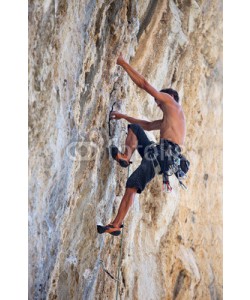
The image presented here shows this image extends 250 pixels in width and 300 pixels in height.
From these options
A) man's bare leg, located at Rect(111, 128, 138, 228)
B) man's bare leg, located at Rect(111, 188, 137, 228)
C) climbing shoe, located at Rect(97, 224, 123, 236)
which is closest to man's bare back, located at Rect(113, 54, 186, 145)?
man's bare leg, located at Rect(111, 128, 138, 228)

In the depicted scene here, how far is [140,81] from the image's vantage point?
328 centimetres

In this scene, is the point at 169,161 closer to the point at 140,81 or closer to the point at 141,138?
the point at 141,138

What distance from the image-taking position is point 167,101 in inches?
130

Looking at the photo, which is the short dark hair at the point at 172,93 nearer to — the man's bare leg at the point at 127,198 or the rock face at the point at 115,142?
the rock face at the point at 115,142

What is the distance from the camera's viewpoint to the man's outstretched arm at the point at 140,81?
326 centimetres

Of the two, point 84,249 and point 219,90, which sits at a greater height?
point 219,90

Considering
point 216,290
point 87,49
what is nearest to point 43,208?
point 87,49

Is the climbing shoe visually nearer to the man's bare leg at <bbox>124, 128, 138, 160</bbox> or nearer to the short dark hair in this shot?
the man's bare leg at <bbox>124, 128, 138, 160</bbox>

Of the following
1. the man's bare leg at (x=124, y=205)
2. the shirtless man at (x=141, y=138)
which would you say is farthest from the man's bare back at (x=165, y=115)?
the man's bare leg at (x=124, y=205)

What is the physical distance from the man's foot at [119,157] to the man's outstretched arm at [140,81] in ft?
1.32

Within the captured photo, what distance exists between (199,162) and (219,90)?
46 cm

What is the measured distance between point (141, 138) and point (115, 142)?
0.16 meters

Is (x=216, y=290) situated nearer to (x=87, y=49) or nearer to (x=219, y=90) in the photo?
(x=219, y=90)

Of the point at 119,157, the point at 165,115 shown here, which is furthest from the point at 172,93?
the point at 119,157
